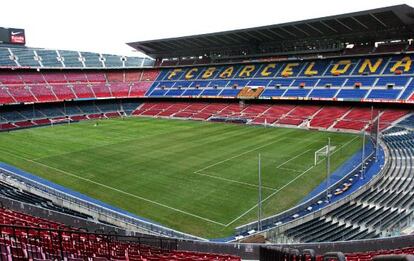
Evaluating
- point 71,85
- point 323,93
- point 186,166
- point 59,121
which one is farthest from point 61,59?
point 186,166

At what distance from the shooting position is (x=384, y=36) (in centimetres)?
5753

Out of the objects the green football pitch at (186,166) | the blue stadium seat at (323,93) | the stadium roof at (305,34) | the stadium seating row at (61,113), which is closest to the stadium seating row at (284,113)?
the blue stadium seat at (323,93)

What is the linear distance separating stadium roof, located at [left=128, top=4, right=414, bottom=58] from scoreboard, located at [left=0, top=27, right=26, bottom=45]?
26923mm

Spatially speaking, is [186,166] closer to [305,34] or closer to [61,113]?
[305,34]

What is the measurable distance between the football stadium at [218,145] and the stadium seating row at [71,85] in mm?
396

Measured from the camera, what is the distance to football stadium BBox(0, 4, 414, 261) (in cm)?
1572

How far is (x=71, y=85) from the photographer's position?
75.1 m

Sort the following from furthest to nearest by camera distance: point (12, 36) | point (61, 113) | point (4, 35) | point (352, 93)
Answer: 1. point (12, 36)
2. point (4, 35)
3. point (61, 113)
4. point (352, 93)

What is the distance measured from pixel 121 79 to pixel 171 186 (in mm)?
62705

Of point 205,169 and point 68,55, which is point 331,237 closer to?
point 205,169

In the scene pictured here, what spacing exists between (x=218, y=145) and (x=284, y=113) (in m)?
21.2

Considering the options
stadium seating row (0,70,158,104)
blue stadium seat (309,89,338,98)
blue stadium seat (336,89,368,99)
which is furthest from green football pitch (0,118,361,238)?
stadium seating row (0,70,158,104)

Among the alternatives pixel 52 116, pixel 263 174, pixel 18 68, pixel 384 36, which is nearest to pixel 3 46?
pixel 18 68

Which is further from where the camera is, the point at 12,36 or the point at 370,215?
the point at 12,36
